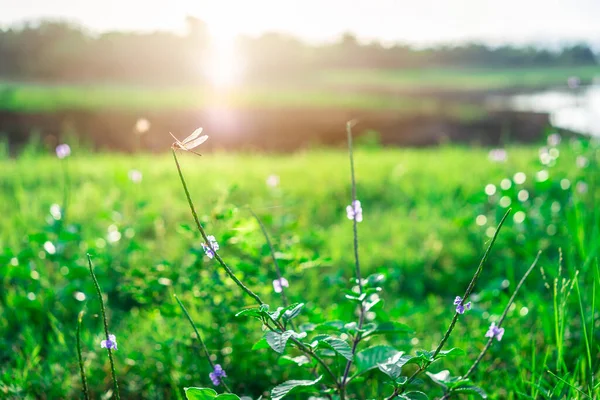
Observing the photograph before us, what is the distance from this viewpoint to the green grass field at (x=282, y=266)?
190cm

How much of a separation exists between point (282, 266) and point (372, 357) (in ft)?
2.25

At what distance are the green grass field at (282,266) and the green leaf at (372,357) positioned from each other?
0.83 feet

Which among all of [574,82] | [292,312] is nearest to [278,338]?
[292,312]

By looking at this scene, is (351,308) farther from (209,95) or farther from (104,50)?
(104,50)

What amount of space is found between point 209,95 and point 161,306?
1608 cm

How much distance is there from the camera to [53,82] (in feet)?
74.2

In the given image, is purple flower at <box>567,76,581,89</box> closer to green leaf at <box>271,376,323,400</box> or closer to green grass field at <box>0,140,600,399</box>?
green grass field at <box>0,140,600,399</box>

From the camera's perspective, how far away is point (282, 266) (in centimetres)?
186

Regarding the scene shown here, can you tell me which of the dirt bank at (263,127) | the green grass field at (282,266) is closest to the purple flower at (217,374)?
the green grass field at (282,266)

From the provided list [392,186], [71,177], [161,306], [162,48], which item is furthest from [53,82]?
[161,306]

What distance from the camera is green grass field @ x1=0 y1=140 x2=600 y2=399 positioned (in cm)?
190

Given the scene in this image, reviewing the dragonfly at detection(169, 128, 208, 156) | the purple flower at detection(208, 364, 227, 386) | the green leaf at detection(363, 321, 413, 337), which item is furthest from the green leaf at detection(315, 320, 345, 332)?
the dragonfly at detection(169, 128, 208, 156)

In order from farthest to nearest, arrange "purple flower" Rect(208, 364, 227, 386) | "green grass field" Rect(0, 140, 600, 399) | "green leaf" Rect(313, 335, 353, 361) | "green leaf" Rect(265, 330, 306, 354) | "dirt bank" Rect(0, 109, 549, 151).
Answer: "dirt bank" Rect(0, 109, 549, 151), "green grass field" Rect(0, 140, 600, 399), "purple flower" Rect(208, 364, 227, 386), "green leaf" Rect(313, 335, 353, 361), "green leaf" Rect(265, 330, 306, 354)

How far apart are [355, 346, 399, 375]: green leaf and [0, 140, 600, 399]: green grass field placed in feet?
0.83
